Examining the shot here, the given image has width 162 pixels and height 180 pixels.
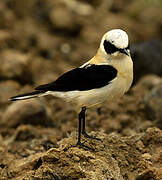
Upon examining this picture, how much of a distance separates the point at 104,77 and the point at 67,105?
4.37 metres

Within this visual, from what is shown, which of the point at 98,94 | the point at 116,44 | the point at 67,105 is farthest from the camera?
the point at 67,105

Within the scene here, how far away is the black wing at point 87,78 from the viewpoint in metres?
5.84

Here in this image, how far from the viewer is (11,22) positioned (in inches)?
569

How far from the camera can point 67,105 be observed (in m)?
10.1

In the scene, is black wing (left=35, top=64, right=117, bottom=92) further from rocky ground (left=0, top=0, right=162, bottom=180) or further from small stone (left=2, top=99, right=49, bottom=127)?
small stone (left=2, top=99, right=49, bottom=127)

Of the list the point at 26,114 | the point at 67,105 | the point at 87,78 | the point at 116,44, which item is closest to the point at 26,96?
the point at 87,78

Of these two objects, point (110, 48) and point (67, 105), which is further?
point (67, 105)

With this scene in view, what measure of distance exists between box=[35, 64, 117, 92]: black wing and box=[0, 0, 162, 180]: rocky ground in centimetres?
62

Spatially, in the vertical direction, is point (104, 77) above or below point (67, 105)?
above

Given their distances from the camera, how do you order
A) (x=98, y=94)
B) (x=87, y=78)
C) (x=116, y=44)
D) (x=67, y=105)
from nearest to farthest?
(x=116, y=44)
(x=98, y=94)
(x=87, y=78)
(x=67, y=105)

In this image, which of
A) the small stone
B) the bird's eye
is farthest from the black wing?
the small stone

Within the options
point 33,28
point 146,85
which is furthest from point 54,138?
point 33,28

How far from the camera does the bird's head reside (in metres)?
5.73

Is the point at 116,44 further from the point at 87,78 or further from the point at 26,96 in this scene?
the point at 26,96
